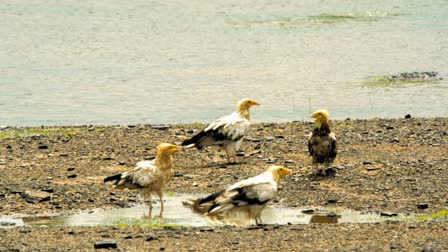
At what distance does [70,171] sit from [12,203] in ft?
7.94

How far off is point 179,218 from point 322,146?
11.0ft

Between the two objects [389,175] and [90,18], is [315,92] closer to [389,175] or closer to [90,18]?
[389,175]

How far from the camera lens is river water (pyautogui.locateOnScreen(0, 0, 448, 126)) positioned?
27.5 meters

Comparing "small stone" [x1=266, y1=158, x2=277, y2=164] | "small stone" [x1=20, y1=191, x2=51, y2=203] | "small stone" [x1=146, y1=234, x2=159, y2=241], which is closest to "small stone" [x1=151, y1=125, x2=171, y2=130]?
"small stone" [x1=266, y1=158, x2=277, y2=164]

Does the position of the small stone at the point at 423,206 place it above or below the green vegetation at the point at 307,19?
below

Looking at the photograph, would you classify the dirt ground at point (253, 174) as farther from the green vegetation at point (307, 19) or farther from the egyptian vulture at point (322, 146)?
the green vegetation at point (307, 19)

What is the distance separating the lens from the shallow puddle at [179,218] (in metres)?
14.9

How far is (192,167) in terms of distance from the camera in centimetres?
1908

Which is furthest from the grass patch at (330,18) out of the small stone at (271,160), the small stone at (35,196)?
the small stone at (35,196)

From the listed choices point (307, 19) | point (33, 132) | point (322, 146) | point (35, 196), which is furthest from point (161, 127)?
point (307, 19)

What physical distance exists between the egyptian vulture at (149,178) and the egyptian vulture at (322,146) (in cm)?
250

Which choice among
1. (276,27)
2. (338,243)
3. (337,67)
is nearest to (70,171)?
(338,243)

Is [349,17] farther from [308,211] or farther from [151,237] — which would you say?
[151,237]

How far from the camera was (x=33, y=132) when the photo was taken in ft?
75.6
